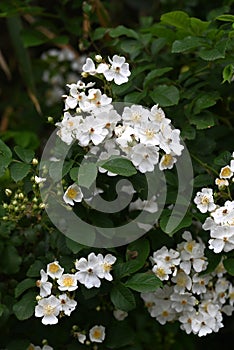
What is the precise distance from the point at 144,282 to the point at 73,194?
0.25m

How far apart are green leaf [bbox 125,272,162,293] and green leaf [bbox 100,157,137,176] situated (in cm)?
25

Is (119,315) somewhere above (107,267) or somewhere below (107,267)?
below

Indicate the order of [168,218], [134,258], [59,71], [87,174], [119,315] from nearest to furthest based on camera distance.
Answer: [87,174] < [168,218] < [134,258] < [119,315] < [59,71]

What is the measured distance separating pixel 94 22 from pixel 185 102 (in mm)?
534

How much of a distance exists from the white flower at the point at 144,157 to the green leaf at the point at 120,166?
2cm

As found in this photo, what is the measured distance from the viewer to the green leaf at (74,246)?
1.40 meters

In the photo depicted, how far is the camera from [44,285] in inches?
54.7

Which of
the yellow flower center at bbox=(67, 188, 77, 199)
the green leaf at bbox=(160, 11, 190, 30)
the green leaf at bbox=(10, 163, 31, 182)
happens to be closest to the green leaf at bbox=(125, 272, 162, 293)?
the yellow flower center at bbox=(67, 188, 77, 199)

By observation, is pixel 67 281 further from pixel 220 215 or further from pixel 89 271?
pixel 220 215

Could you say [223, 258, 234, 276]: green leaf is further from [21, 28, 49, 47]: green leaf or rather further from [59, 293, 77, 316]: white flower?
[21, 28, 49, 47]: green leaf

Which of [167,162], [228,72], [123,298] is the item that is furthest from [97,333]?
Answer: [228,72]

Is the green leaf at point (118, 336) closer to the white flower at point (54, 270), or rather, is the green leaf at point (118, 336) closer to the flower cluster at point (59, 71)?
the white flower at point (54, 270)

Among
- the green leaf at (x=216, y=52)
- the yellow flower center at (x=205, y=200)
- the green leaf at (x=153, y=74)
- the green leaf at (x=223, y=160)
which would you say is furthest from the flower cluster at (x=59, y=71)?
the yellow flower center at (x=205, y=200)

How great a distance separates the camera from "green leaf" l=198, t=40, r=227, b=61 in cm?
149
